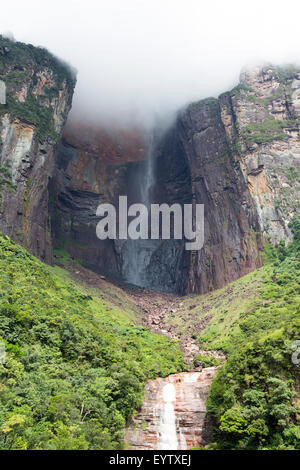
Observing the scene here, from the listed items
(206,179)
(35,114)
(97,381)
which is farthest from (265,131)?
(97,381)

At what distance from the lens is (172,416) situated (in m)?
21.2

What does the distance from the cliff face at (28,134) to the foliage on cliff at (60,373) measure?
15.1 metres

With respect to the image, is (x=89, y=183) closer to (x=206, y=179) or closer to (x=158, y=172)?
(x=158, y=172)

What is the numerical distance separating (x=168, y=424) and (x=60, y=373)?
748 cm

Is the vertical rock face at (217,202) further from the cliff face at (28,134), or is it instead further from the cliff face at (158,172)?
the cliff face at (28,134)

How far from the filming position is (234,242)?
52.0 meters

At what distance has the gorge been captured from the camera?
17.1 meters

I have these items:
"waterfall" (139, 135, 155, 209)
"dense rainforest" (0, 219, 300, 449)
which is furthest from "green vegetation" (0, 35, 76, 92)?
"dense rainforest" (0, 219, 300, 449)

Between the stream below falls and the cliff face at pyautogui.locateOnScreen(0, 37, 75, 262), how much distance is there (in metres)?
27.1

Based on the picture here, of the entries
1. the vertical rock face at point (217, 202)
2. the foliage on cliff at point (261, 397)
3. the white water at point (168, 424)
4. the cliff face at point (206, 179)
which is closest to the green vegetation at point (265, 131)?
the cliff face at point (206, 179)

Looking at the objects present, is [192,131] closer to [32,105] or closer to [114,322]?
[32,105]

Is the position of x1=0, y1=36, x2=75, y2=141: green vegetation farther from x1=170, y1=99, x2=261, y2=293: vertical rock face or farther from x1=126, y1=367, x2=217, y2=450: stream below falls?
x1=126, y1=367, x2=217, y2=450: stream below falls
